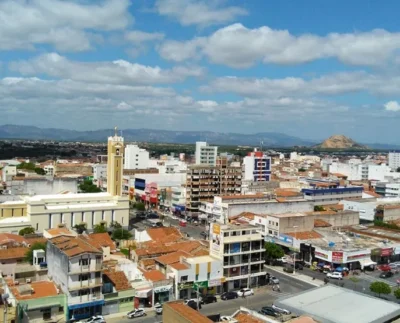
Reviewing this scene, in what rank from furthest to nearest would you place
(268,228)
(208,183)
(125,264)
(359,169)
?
(359,169)
(208,183)
(268,228)
(125,264)

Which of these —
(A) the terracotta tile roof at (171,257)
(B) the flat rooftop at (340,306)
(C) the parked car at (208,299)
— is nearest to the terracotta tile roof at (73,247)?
(A) the terracotta tile roof at (171,257)

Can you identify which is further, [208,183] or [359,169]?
[359,169]

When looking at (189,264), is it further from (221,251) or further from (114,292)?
(114,292)

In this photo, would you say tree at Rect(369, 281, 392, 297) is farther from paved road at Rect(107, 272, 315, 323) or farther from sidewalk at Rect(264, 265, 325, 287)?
paved road at Rect(107, 272, 315, 323)

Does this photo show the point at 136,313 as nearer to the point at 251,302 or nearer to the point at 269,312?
the point at 251,302

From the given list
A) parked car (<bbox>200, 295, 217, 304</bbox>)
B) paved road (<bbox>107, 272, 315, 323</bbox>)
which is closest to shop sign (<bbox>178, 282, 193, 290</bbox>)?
parked car (<bbox>200, 295, 217, 304</bbox>)

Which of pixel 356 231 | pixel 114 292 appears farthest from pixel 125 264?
pixel 356 231

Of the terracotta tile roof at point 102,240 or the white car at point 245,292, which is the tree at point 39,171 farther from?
the white car at point 245,292
